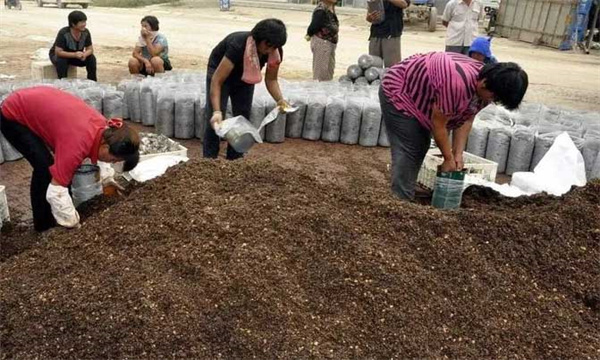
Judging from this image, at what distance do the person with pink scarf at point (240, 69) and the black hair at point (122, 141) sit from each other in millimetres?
897

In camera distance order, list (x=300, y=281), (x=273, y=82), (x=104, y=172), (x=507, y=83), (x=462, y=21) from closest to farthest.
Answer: (x=300, y=281)
(x=507, y=83)
(x=104, y=172)
(x=273, y=82)
(x=462, y=21)

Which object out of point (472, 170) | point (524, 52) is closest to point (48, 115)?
point (472, 170)

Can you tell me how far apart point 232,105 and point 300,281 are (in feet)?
6.76

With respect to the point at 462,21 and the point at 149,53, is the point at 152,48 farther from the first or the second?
the point at 462,21

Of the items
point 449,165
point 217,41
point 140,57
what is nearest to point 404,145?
point 449,165

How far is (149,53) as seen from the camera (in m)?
6.81

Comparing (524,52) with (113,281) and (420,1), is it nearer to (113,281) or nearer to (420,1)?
(420,1)

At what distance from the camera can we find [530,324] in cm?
243

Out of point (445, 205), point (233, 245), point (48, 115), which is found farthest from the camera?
point (445, 205)

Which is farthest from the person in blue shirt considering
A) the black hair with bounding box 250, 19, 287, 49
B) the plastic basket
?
the black hair with bounding box 250, 19, 287, 49

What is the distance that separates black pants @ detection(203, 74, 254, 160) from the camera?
3.96m

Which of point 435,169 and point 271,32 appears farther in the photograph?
point 435,169

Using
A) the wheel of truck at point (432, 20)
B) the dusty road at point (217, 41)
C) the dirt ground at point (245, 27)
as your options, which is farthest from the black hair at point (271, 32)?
the wheel of truck at point (432, 20)

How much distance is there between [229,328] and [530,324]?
52.1 inches
